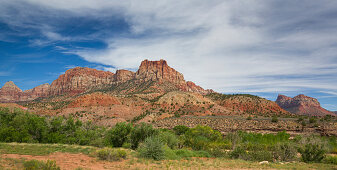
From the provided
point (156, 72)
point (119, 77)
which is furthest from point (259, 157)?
point (119, 77)

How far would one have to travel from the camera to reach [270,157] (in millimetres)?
17609

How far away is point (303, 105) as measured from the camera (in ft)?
500

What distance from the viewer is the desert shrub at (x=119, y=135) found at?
20.8 m

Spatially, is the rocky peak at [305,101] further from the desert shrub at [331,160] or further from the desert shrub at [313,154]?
the desert shrub at [313,154]

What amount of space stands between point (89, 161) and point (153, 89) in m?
88.0

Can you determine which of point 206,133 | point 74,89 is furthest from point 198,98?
point 74,89

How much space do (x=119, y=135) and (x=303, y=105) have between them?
173216mm

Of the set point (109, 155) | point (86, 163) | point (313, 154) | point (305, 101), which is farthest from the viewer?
point (305, 101)

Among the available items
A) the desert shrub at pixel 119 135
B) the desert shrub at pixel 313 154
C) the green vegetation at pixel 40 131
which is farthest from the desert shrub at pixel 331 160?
the green vegetation at pixel 40 131

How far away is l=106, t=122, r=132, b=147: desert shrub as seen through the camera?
20.8 metres

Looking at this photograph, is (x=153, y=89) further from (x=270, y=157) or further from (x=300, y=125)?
(x=270, y=157)

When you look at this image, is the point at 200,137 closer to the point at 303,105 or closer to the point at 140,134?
the point at 140,134

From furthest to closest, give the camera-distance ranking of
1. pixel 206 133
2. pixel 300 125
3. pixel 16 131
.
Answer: pixel 300 125
pixel 206 133
pixel 16 131

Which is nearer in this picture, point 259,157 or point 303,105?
point 259,157
